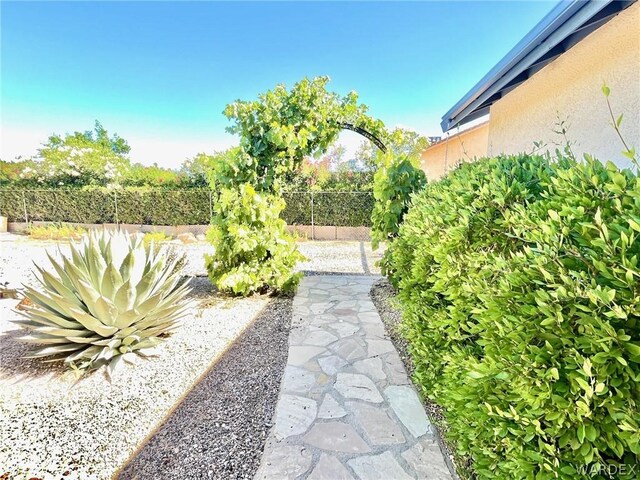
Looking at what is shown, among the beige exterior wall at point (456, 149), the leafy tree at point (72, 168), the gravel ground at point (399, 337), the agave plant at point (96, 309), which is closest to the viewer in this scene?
the gravel ground at point (399, 337)

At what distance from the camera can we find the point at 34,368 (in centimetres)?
279

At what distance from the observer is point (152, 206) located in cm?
1261

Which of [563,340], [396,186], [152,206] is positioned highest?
[396,186]

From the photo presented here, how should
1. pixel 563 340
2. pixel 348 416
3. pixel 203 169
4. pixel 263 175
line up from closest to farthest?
pixel 563 340
pixel 348 416
pixel 263 175
pixel 203 169

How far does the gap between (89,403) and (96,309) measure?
78 cm

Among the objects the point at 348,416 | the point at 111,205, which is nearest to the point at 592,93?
the point at 348,416

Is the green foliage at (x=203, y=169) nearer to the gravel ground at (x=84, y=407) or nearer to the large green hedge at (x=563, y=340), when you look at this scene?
the gravel ground at (x=84, y=407)

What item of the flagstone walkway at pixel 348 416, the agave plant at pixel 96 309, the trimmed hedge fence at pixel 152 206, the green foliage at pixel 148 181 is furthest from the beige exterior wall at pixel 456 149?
the green foliage at pixel 148 181

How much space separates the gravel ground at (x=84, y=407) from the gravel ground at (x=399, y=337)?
1979 millimetres

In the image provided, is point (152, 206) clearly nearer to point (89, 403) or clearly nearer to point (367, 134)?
point (367, 134)

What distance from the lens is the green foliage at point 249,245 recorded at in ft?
15.4

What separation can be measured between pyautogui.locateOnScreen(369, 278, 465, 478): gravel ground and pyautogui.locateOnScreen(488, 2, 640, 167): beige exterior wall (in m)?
2.16

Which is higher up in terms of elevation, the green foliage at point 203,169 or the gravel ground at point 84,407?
the green foliage at point 203,169

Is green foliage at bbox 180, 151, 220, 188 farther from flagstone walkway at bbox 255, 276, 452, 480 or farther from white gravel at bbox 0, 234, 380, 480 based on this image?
flagstone walkway at bbox 255, 276, 452, 480
